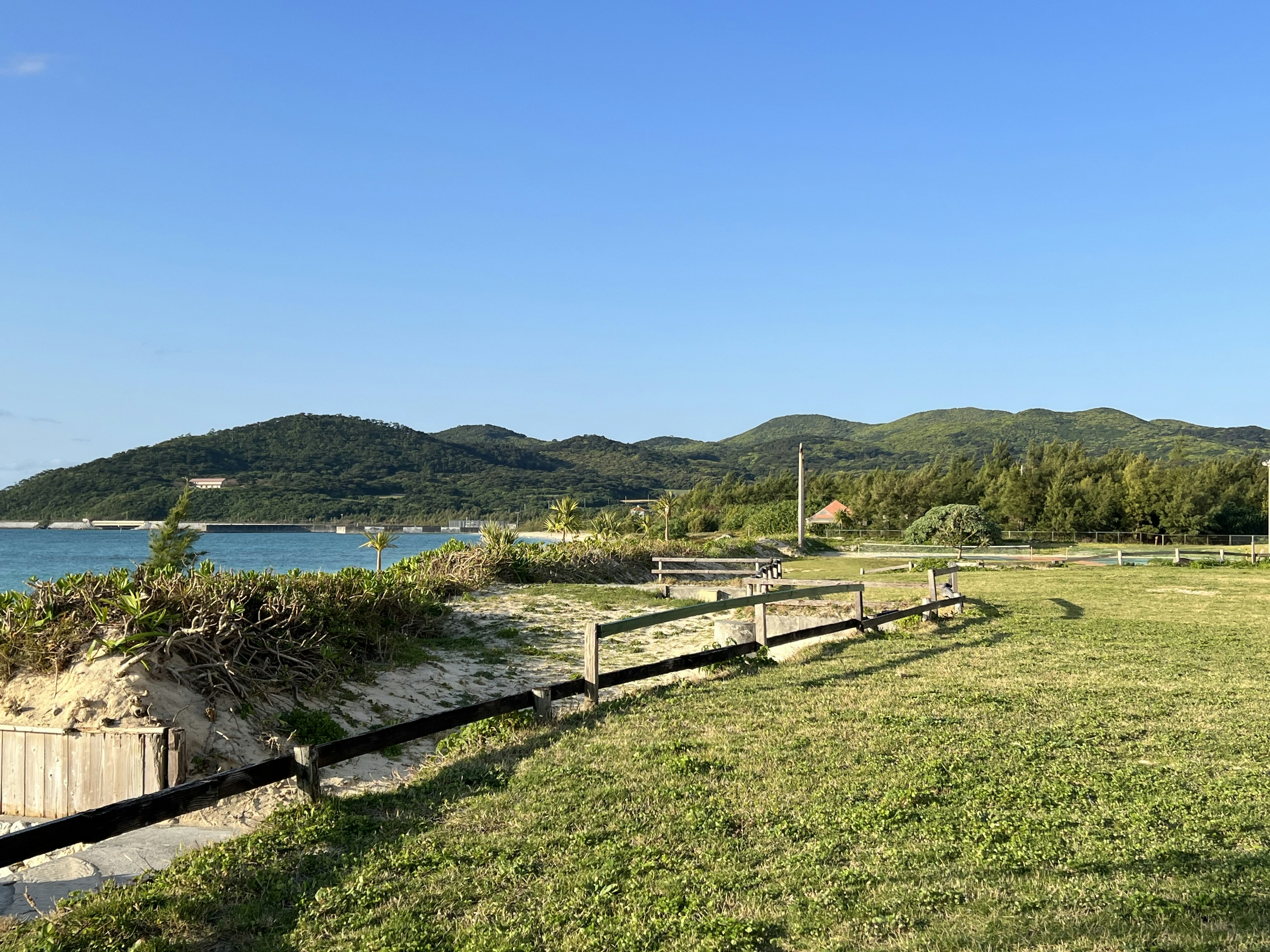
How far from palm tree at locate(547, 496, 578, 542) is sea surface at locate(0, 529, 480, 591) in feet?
22.9

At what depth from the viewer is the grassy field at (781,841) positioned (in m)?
4.22

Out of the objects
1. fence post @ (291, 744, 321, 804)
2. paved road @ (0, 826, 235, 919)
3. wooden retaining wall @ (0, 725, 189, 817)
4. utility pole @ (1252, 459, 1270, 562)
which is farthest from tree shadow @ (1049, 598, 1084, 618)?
utility pole @ (1252, 459, 1270, 562)

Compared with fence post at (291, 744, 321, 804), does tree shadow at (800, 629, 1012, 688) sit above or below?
below

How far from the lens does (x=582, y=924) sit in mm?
4316

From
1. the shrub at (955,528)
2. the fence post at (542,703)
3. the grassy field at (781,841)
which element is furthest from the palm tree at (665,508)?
the grassy field at (781,841)

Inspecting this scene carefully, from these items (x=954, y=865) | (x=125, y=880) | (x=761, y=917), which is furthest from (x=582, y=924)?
(x=125, y=880)

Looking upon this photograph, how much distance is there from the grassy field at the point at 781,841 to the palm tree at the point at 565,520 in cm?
3509

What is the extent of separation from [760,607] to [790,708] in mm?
3772

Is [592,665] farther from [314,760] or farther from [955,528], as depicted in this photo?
[955,528]

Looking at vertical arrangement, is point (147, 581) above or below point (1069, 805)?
above

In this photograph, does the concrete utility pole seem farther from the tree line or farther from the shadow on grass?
the shadow on grass

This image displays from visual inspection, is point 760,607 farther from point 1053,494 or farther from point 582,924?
point 1053,494

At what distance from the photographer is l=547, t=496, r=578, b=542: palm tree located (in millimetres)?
44781

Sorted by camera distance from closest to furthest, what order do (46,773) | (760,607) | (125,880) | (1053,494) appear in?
(125,880), (46,773), (760,607), (1053,494)
